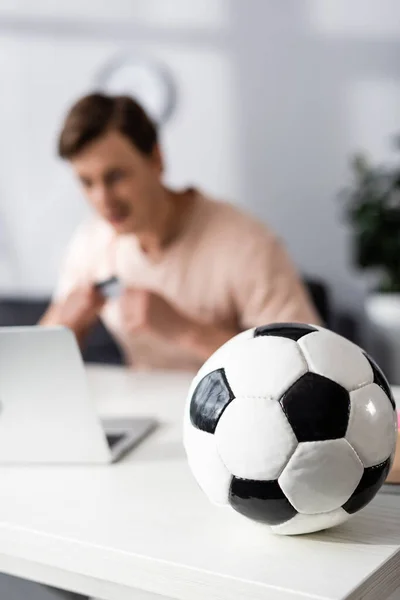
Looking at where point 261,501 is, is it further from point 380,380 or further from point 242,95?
point 242,95

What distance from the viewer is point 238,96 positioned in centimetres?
349

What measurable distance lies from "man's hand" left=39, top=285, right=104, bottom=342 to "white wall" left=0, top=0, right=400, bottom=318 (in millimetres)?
1609

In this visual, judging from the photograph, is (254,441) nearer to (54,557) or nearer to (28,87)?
(54,557)

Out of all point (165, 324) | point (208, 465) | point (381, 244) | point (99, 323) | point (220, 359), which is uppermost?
point (220, 359)

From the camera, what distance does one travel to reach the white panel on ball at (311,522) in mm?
1050

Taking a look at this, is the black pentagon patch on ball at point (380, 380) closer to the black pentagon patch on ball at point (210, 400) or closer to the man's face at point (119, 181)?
the black pentagon patch on ball at point (210, 400)

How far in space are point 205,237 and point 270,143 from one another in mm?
1303

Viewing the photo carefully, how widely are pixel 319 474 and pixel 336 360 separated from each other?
136 millimetres

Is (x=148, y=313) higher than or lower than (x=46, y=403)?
lower

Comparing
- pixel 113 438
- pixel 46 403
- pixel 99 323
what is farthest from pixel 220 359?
pixel 99 323

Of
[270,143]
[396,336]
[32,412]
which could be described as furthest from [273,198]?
[32,412]

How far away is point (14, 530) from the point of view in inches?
46.5

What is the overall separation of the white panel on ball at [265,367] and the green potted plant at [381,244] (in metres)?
2.10

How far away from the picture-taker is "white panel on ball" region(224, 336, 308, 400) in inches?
40.8
